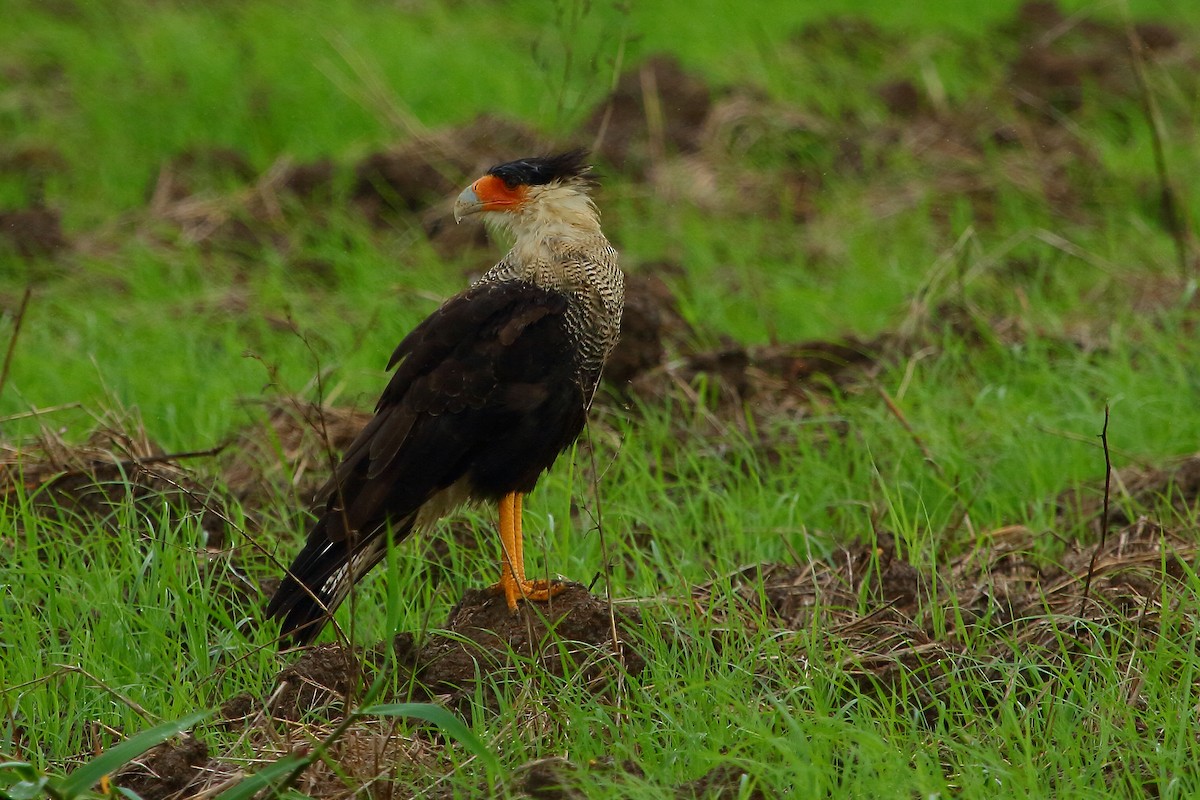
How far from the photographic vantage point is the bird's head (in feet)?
13.3

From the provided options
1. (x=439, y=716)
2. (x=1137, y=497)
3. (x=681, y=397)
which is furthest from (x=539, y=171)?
(x=1137, y=497)

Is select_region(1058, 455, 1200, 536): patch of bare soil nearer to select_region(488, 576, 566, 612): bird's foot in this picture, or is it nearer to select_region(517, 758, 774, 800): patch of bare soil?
select_region(488, 576, 566, 612): bird's foot

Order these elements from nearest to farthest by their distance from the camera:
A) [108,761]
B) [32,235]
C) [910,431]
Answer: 1. [108,761]
2. [910,431]
3. [32,235]

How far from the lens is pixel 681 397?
5160 millimetres

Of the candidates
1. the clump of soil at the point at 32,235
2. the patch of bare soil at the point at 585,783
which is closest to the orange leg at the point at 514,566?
the patch of bare soil at the point at 585,783

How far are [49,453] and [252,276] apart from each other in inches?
109

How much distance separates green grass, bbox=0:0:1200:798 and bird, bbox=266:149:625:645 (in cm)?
22

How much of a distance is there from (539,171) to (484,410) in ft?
2.29

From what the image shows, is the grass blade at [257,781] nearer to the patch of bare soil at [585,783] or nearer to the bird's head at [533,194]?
the patch of bare soil at [585,783]

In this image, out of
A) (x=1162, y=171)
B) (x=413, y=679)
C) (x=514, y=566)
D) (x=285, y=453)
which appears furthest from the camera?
(x=1162, y=171)

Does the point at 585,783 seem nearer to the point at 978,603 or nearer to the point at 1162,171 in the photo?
the point at 978,603

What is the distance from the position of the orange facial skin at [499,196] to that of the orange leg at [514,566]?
0.76m

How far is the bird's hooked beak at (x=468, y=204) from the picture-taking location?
4.09 meters

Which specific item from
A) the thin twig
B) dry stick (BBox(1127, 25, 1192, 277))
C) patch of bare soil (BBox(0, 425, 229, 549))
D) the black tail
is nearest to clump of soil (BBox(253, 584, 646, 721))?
the black tail
